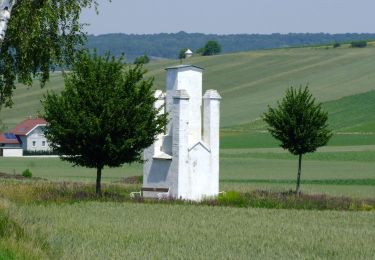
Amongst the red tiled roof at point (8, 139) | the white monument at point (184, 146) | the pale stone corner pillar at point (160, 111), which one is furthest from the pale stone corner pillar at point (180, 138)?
the red tiled roof at point (8, 139)

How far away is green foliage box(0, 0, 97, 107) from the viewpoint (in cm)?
3522

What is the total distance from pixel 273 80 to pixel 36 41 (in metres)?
103

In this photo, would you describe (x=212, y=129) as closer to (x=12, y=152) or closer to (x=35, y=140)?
(x=12, y=152)

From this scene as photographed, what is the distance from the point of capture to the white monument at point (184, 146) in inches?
1629

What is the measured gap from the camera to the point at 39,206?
30.4 m

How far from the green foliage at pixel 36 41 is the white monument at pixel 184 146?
16.5ft

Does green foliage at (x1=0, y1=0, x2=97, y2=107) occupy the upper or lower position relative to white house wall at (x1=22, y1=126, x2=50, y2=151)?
upper

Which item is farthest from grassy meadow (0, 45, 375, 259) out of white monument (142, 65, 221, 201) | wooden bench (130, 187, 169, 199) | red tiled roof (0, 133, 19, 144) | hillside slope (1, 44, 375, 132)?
red tiled roof (0, 133, 19, 144)

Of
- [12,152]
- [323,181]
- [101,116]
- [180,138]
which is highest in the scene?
[101,116]

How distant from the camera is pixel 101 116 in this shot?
37.6 metres

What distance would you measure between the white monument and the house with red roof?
75.7 metres

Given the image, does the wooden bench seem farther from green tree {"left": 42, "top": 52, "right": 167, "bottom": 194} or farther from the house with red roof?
the house with red roof

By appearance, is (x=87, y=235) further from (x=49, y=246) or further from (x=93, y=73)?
(x=93, y=73)

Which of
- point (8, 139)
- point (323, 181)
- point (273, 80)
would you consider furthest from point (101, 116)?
point (273, 80)
